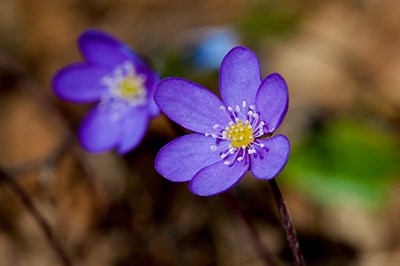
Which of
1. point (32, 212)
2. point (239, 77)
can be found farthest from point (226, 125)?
point (32, 212)

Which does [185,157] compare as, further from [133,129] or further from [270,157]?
[133,129]

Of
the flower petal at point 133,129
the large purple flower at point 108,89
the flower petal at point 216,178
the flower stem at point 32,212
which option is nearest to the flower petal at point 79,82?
the large purple flower at point 108,89

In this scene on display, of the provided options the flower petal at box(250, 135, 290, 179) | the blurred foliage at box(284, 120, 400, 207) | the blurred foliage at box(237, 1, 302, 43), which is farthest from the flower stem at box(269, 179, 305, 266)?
the blurred foliage at box(237, 1, 302, 43)

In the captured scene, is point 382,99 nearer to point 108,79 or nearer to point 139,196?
point 139,196

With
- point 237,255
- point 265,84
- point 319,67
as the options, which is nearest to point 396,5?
point 319,67

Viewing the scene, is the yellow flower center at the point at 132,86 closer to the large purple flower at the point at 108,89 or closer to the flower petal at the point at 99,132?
the large purple flower at the point at 108,89

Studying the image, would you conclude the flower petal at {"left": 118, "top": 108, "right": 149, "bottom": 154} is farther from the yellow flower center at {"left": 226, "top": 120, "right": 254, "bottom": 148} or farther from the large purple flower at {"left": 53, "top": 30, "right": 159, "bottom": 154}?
the yellow flower center at {"left": 226, "top": 120, "right": 254, "bottom": 148}
